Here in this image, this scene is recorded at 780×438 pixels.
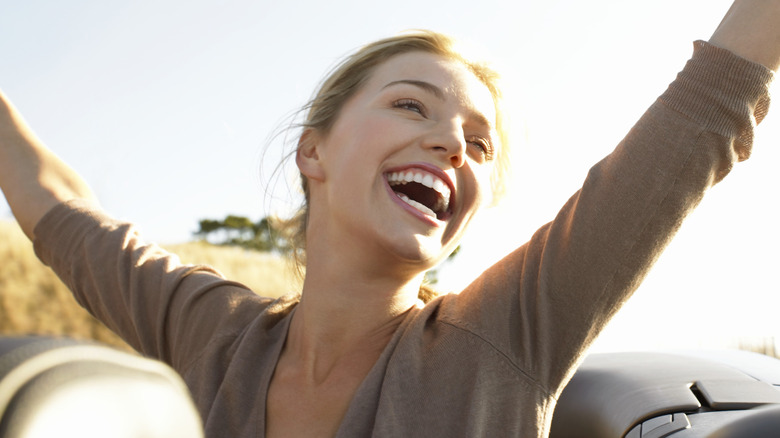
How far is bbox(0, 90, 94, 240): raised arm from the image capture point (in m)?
1.85

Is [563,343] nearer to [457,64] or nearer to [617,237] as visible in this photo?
[617,237]

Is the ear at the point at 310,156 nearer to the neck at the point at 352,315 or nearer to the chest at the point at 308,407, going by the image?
the neck at the point at 352,315

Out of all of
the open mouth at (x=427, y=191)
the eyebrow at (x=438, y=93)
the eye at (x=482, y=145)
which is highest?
the eyebrow at (x=438, y=93)

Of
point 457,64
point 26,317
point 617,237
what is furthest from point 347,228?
point 26,317

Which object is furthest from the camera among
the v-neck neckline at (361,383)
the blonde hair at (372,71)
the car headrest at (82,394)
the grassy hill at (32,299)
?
the grassy hill at (32,299)

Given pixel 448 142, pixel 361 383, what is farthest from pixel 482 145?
pixel 361 383

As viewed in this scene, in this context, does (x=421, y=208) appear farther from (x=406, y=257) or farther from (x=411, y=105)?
(x=411, y=105)

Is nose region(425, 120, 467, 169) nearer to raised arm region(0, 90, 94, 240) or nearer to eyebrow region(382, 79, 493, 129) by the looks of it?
eyebrow region(382, 79, 493, 129)

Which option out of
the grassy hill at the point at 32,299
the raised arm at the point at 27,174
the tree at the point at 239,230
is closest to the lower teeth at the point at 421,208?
the raised arm at the point at 27,174

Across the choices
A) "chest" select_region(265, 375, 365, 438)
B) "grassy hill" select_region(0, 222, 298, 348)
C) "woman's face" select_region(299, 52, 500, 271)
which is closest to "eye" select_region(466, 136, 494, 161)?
"woman's face" select_region(299, 52, 500, 271)

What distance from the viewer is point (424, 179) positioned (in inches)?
56.2

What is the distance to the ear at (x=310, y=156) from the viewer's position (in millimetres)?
1664

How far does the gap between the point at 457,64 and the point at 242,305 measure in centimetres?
79

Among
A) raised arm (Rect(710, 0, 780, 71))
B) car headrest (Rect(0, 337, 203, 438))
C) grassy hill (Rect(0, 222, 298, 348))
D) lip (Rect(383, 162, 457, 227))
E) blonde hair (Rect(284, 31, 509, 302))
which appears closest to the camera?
car headrest (Rect(0, 337, 203, 438))
